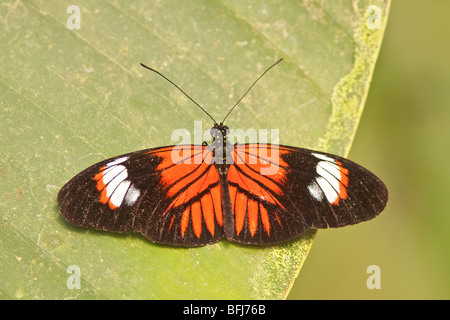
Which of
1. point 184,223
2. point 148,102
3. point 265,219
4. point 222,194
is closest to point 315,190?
point 265,219

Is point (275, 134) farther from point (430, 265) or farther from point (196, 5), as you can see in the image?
point (430, 265)

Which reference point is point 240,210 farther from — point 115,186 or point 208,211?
point 115,186

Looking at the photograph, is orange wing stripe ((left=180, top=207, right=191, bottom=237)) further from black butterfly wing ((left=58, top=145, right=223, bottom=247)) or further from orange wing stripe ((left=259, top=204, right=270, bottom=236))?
orange wing stripe ((left=259, top=204, right=270, bottom=236))

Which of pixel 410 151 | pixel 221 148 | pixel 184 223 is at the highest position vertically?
pixel 410 151

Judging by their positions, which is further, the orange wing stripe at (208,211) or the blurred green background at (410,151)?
the blurred green background at (410,151)

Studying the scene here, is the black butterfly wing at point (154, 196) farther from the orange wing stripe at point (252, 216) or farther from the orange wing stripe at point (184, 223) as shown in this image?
the orange wing stripe at point (252, 216)

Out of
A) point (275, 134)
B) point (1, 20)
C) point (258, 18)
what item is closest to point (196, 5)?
point (258, 18)

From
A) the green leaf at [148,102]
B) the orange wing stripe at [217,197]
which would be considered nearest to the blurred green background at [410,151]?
the green leaf at [148,102]
